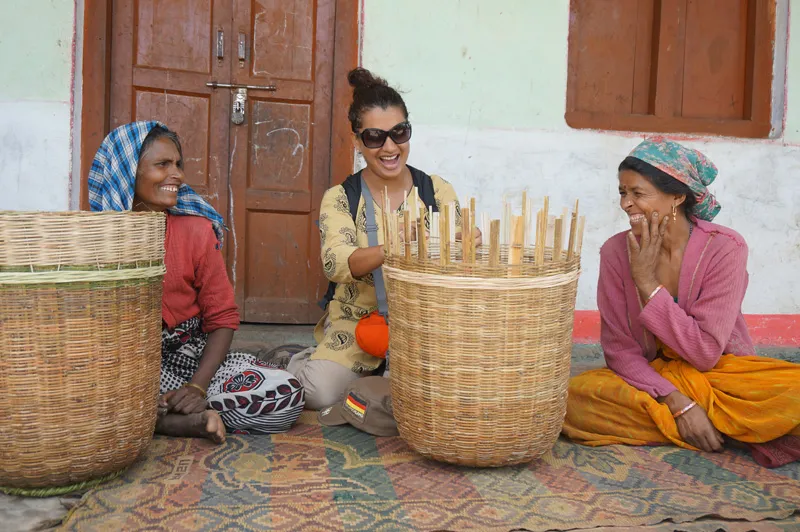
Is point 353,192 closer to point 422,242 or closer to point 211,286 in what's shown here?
point 211,286

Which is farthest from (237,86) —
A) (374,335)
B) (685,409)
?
(685,409)

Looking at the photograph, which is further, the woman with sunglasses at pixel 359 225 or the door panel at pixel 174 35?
the door panel at pixel 174 35

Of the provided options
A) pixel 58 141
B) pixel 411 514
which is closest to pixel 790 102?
pixel 411 514

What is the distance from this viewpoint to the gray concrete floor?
75.7 inches

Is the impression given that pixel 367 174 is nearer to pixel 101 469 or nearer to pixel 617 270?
pixel 617 270

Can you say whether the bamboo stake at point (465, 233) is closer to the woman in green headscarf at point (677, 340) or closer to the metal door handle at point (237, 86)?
the woman in green headscarf at point (677, 340)

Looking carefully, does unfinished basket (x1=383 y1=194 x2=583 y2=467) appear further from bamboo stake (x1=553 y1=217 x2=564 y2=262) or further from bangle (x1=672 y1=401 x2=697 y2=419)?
bangle (x1=672 y1=401 x2=697 y2=419)

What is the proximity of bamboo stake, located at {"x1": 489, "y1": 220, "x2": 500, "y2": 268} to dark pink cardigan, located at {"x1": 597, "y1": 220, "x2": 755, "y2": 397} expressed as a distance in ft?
2.70

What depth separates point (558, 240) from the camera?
2.12 meters

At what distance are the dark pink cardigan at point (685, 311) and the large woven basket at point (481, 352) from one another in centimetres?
52

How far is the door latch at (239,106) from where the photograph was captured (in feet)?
14.1

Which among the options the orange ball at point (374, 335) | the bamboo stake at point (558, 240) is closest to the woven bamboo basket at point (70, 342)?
the orange ball at point (374, 335)

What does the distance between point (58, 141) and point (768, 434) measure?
3797 millimetres

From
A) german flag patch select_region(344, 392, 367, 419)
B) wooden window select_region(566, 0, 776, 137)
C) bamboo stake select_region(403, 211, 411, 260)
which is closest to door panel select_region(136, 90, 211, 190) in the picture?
german flag patch select_region(344, 392, 367, 419)
